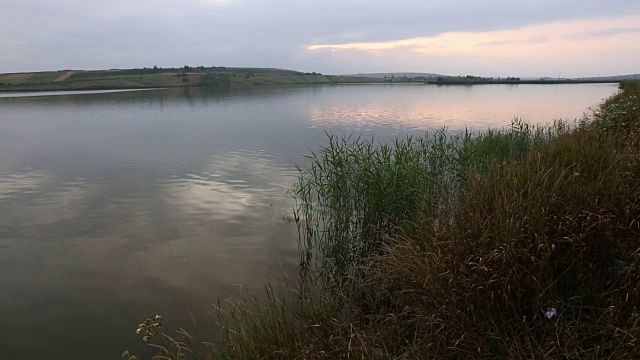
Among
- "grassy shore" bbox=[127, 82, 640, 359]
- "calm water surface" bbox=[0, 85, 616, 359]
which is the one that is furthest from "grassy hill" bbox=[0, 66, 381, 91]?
"grassy shore" bbox=[127, 82, 640, 359]

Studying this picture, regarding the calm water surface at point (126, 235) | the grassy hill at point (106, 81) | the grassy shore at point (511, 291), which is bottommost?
the calm water surface at point (126, 235)

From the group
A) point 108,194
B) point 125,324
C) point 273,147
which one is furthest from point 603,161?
point 273,147

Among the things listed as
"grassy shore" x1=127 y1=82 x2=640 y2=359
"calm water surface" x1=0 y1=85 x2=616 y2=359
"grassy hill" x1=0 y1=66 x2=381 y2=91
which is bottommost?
"calm water surface" x1=0 y1=85 x2=616 y2=359

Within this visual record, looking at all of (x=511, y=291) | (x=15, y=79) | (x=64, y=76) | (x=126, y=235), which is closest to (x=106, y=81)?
(x=64, y=76)

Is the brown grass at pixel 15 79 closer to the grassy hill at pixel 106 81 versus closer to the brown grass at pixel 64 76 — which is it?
the grassy hill at pixel 106 81

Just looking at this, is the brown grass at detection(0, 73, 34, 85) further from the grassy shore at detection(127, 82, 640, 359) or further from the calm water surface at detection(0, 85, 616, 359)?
the grassy shore at detection(127, 82, 640, 359)

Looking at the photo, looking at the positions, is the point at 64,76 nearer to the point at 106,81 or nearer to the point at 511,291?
the point at 106,81

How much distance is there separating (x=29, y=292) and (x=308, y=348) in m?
7.27

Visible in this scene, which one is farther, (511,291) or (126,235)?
(126,235)

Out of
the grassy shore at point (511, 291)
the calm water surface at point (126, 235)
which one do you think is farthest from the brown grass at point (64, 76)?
the grassy shore at point (511, 291)

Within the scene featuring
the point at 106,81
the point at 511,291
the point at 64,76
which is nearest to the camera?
the point at 511,291

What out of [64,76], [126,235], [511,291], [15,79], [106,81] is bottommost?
[126,235]

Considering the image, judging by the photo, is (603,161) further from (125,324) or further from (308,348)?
(125,324)

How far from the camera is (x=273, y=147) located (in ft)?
80.1
